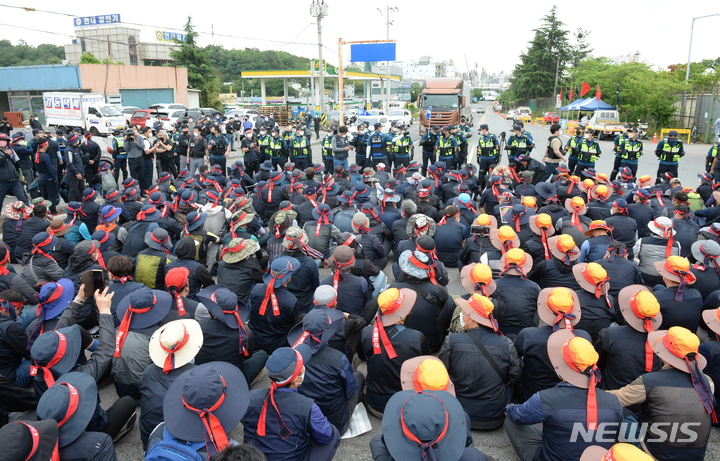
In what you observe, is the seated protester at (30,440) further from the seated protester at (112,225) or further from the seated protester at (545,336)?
the seated protester at (112,225)

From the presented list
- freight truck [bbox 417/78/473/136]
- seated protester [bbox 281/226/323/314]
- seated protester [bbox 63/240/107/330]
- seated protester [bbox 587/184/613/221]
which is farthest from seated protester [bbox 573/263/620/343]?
freight truck [bbox 417/78/473/136]

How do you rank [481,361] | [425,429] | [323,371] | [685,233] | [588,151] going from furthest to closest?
[588,151] → [685,233] → [481,361] → [323,371] → [425,429]

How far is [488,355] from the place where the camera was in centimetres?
373

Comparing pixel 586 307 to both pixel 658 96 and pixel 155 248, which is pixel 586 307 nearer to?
pixel 155 248

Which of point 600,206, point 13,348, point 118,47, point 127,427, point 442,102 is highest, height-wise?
point 118,47

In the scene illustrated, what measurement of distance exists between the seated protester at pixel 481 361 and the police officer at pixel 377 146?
10219 millimetres

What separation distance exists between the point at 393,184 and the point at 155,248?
5.21 metres

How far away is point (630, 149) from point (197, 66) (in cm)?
4578

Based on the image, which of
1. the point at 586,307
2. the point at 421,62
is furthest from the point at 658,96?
the point at 421,62

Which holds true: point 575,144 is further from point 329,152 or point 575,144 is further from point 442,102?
point 442,102

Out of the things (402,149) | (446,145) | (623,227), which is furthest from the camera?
(402,149)

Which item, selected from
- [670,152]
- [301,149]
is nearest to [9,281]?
[301,149]

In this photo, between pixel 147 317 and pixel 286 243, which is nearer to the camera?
pixel 147 317

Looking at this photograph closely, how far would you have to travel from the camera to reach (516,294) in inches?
185
